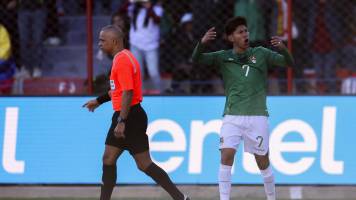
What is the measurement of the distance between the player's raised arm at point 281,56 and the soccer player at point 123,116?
4.34 ft

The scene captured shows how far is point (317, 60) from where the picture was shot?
13.6 metres

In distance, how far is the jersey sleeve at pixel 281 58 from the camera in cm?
890

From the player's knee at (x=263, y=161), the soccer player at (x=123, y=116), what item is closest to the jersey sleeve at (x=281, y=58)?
the player's knee at (x=263, y=161)

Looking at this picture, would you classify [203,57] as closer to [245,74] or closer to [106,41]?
[245,74]

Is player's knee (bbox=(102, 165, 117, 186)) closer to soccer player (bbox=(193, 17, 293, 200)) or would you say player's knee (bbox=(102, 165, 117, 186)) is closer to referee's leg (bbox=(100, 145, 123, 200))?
referee's leg (bbox=(100, 145, 123, 200))

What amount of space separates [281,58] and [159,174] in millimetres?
1650

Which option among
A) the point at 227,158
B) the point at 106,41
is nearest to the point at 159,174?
the point at 227,158

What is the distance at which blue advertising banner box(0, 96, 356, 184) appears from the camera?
11.2 m

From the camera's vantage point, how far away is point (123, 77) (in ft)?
28.7

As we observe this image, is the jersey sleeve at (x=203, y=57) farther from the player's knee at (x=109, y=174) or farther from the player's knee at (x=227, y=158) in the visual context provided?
the player's knee at (x=109, y=174)

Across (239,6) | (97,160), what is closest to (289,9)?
(239,6)

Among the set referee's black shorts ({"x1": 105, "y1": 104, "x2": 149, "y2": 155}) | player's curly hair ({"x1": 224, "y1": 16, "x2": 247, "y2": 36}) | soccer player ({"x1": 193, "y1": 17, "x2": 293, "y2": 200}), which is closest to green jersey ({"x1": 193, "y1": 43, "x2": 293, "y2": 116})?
soccer player ({"x1": 193, "y1": 17, "x2": 293, "y2": 200})

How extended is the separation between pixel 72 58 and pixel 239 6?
3.04m

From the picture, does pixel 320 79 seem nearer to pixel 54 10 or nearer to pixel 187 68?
pixel 187 68
